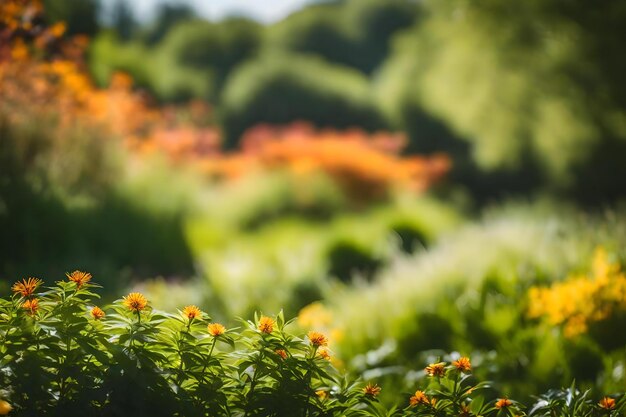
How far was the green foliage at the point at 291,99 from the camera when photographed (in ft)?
38.2

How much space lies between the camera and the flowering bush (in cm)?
129

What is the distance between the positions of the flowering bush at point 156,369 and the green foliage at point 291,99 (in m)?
10.5

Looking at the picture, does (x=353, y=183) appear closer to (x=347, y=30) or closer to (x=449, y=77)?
(x=449, y=77)

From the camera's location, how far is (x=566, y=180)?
30.1ft

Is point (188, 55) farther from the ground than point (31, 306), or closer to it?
farther from the ground

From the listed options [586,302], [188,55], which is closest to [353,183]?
[586,302]

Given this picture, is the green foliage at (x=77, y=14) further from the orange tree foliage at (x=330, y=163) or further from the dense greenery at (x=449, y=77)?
the dense greenery at (x=449, y=77)

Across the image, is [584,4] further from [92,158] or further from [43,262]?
[43,262]

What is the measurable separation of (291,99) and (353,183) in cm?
408

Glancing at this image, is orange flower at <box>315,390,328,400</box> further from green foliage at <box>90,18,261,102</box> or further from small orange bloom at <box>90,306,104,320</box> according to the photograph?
green foliage at <box>90,18,261,102</box>

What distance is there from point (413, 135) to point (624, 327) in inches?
370

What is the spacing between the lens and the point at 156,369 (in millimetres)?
1335

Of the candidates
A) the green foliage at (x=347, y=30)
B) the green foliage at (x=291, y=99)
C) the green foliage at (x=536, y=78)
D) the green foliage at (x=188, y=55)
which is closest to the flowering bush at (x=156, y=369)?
the green foliage at (x=536, y=78)

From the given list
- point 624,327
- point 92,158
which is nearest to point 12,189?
A: point 92,158
